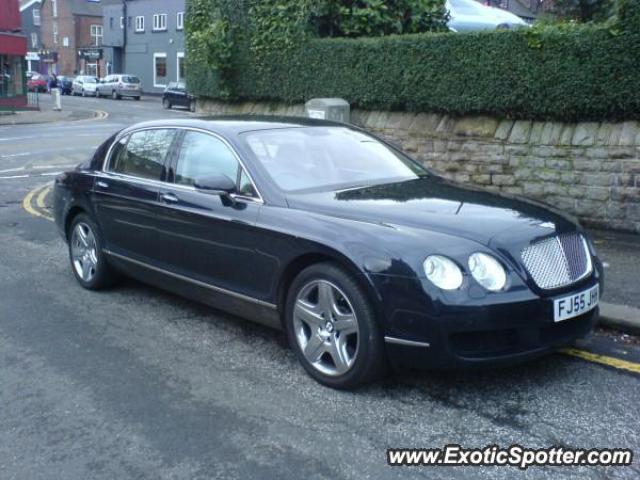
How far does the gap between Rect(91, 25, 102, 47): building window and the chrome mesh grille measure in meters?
72.8

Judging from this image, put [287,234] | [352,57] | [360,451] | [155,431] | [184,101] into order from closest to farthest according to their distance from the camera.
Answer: [360,451], [155,431], [287,234], [352,57], [184,101]

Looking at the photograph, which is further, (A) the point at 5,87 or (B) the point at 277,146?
(A) the point at 5,87

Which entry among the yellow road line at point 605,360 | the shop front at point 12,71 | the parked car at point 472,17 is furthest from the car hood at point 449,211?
the shop front at point 12,71

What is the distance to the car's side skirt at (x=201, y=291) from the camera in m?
4.72

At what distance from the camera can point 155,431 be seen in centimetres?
382

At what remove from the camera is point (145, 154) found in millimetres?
5957

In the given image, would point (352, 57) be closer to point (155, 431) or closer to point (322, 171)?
point (322, 171)

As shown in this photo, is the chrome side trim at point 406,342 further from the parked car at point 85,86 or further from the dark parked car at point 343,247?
the parked car at point 85,86

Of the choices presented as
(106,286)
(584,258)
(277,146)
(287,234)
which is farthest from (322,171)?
(106,286)

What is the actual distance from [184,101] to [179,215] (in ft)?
113

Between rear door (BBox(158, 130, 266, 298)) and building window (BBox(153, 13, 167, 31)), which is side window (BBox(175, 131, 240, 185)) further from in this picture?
building window (BBox(153, 13, 167, 31))

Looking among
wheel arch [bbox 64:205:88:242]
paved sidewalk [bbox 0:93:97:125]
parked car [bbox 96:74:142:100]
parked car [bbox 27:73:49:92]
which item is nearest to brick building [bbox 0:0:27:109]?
paved sidewalk [bbox 0:93:97:125]

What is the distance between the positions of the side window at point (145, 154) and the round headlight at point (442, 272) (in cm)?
258

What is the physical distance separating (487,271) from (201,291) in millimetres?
2164
